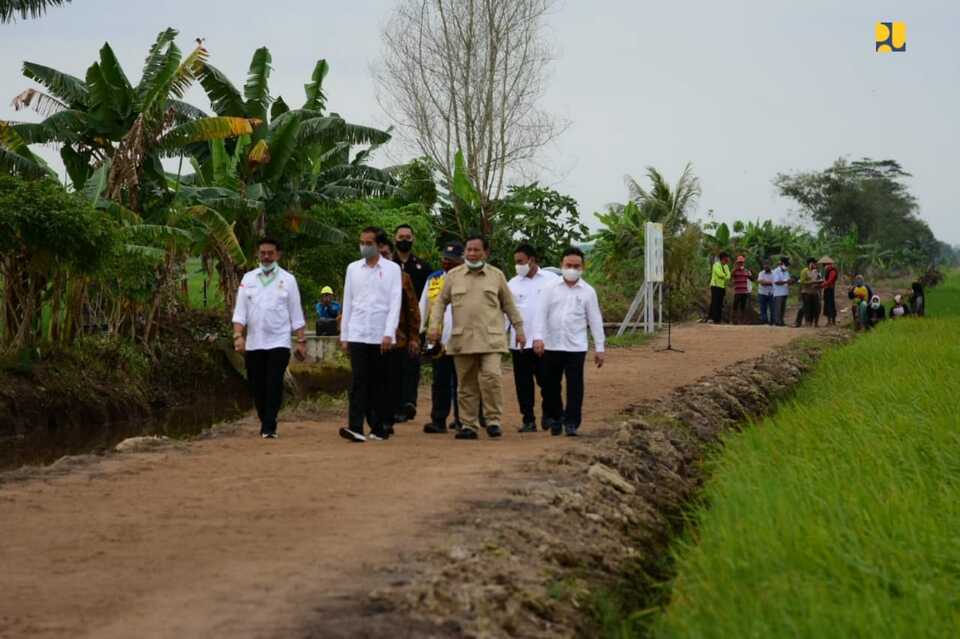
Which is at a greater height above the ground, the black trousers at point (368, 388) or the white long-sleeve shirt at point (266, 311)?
the white long-sleeve shirt at point (266, 311)

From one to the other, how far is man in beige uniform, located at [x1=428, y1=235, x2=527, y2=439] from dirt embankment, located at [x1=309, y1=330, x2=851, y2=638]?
42.9 inches

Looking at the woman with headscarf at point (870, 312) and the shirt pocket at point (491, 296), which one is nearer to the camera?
the shirt pocket at point (491, 296)

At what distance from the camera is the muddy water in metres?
17.0

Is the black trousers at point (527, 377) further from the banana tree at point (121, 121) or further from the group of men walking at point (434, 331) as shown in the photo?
the banana tree at point (121, 121)

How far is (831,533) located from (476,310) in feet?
18.4

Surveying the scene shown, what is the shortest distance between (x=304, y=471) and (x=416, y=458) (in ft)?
3.39

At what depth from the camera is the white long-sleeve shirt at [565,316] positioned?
40.6ft

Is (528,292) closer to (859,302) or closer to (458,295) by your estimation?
(458,295)

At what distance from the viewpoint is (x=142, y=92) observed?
23922 mm

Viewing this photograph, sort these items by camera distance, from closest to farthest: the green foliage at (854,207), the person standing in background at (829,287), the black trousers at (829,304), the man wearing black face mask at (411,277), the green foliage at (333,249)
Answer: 1. the man wearing black face mask at (411,277)
2. the green foliage at (333,249)
3. the person standing in background at (829,287)
4. the black trousers at (829,304)
5. the green foliage at (854,207)

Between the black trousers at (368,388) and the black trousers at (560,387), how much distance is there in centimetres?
137

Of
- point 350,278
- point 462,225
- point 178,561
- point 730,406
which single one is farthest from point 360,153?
point 178,561

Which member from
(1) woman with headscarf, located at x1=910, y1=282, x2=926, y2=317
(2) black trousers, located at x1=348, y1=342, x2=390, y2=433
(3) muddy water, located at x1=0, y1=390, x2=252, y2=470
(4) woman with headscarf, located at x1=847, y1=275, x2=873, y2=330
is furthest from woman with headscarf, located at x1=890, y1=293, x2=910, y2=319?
(2) black trousers, located at x1=348, y1=342, x2=390, y2=433

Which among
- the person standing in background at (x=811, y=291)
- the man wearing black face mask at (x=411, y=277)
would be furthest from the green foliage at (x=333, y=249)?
the man wearing black face mask at (x=411, y=277)
